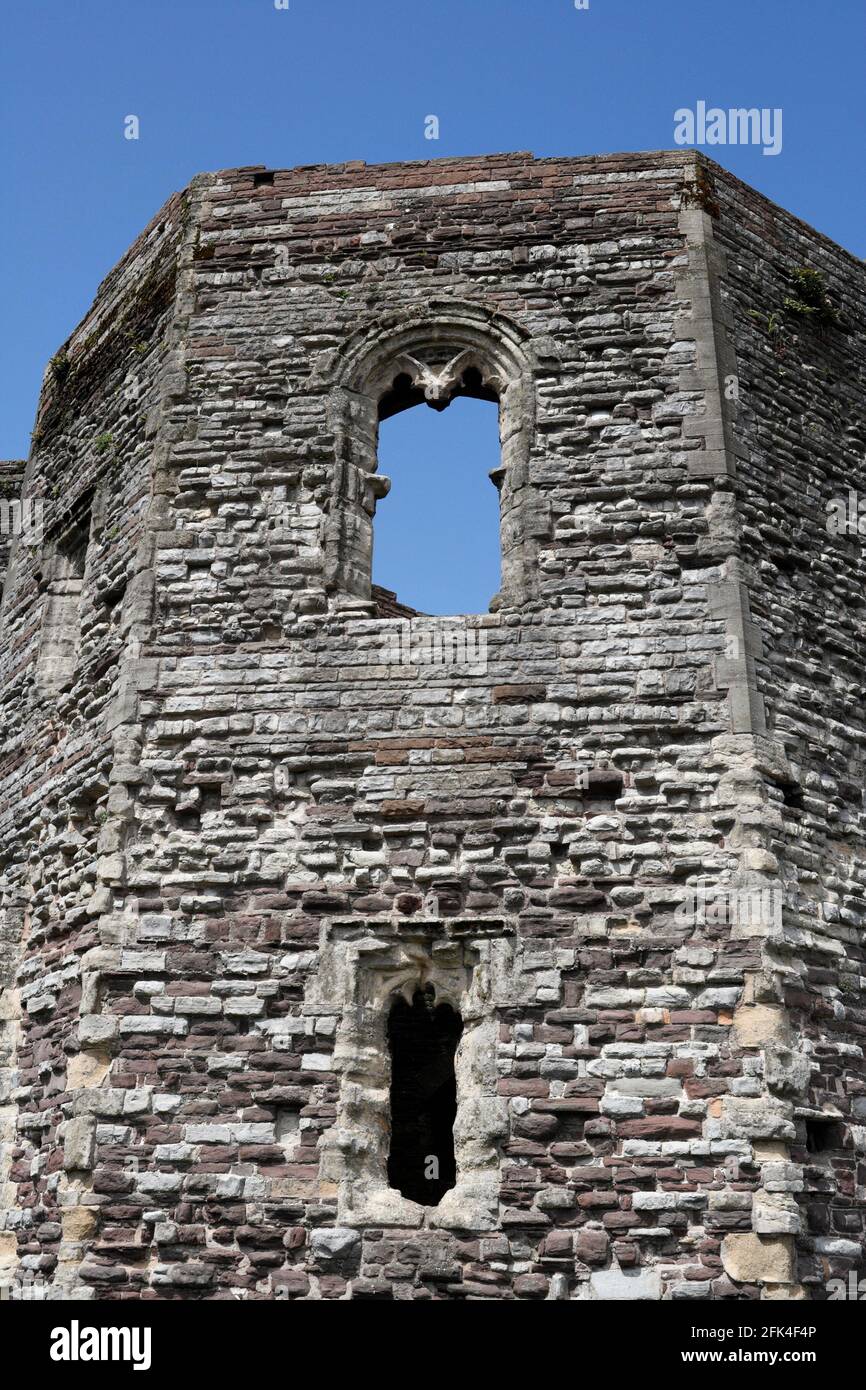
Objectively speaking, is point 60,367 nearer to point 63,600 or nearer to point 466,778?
point 63,600

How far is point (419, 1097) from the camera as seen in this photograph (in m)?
11.3

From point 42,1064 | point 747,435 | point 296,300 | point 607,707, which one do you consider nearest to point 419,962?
point 607,707

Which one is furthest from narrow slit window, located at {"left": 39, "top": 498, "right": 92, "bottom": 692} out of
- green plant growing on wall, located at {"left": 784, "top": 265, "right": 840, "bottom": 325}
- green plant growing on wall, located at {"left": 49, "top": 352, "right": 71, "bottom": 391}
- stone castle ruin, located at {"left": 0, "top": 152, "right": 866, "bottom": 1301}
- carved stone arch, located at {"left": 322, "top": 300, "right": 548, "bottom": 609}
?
green plant growing on wall, located at {"left": 784, "top": 265, "right": 840, "bottom": 325}

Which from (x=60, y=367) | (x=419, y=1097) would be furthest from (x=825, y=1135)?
(x=60, y=367)

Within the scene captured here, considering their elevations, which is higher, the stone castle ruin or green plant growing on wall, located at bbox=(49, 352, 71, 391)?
green plant growing on wall, located at bbox=(49, 352, 71, 391)

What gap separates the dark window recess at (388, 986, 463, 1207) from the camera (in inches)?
442

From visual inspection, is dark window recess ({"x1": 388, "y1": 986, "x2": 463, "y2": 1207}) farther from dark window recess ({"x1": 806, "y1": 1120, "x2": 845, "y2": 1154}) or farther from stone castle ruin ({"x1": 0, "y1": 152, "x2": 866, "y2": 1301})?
dark window recess ({"x1": 806, "y1": 1120, "x2": 845, "y2": 1154})

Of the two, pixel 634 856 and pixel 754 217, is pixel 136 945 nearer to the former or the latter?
pixel 634 856

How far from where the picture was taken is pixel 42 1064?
28.4 ft

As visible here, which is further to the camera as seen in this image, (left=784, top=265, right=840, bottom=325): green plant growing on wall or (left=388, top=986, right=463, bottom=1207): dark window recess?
(left=388, top=986, right=463, bottom=1207): dark window recess

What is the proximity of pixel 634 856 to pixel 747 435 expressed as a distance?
311 cm

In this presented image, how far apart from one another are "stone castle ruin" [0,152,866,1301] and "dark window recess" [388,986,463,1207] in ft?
11.3

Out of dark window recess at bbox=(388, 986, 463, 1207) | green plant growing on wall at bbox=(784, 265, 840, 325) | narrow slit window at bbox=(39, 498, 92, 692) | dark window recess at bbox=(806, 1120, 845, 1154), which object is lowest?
dark window recess at bbox=(806, 1120, 845, 1154)

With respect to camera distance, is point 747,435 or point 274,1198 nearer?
point 274,1198
